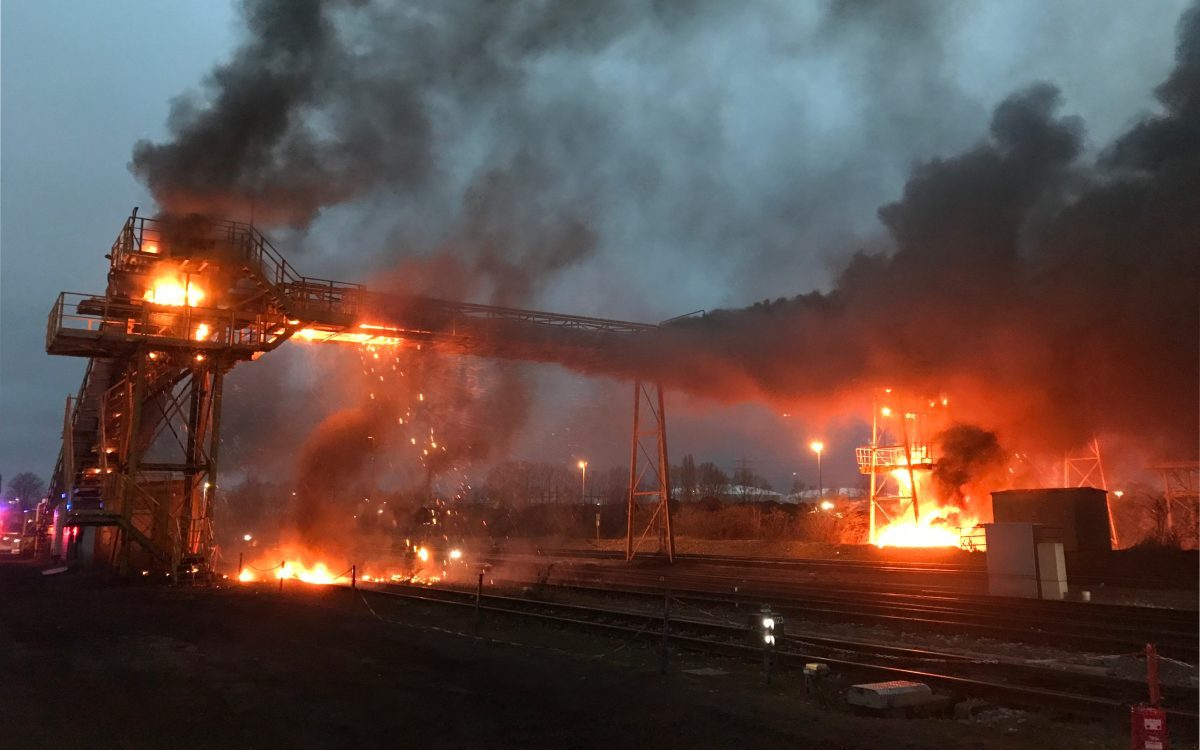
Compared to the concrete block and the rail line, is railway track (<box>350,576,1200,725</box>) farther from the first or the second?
the rail line

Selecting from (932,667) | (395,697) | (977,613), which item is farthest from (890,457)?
(395,697)

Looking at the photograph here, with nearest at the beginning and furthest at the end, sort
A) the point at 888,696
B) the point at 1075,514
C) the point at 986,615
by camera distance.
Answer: the point at 888,696 → the point at 986,615 → the point at 1075,514

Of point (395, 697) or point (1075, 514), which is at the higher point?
point (1075, 514)

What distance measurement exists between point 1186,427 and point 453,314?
19.2m

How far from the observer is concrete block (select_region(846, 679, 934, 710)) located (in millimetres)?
9312

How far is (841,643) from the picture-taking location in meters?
13.2

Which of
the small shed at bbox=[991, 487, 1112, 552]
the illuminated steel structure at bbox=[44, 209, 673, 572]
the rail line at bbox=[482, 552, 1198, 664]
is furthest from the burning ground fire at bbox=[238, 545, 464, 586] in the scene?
the small shed at bbox=[991, 487, 1112, 552]

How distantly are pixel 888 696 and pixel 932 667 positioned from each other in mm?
3214

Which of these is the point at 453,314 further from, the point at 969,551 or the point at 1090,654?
the point at 969,551

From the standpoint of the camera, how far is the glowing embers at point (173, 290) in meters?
25.3

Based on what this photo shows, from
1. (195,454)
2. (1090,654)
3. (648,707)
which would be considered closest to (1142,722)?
(648,707)

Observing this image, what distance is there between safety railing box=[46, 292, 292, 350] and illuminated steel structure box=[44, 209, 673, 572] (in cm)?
4

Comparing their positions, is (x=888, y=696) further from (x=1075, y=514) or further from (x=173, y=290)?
(x=173, y=290)

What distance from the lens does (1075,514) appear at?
24594 mm
